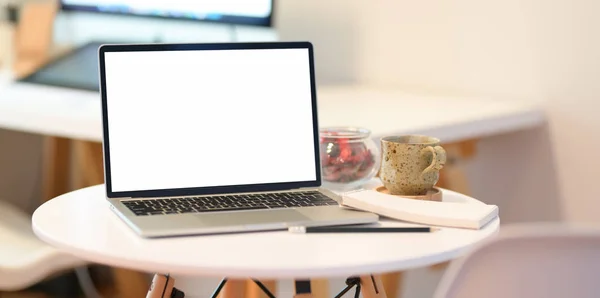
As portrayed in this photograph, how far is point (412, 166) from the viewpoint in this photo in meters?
1.25

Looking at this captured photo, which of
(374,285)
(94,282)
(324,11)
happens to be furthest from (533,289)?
(94,282)

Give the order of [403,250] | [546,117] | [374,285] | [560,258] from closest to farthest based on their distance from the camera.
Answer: [560,258], [403,250], [374,285], [546,117]

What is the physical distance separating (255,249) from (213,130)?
0.90 ft

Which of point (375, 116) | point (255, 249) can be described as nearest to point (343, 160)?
point (255, 249)

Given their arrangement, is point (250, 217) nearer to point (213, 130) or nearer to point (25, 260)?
point (213, 130)

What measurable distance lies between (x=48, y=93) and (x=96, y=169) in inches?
8.3

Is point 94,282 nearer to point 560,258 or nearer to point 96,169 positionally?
point 96,169

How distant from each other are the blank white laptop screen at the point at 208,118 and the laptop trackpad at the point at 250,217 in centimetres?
10

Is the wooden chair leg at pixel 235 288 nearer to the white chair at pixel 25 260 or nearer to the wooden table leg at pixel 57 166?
the white chair at pixel 25 260

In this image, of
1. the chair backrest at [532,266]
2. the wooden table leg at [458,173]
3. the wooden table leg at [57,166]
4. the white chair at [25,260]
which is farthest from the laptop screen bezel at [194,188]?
the wooden table leg at [57,166]

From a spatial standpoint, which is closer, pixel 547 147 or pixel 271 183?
pixel 271 183

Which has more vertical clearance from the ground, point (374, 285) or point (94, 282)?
point (374, 285)

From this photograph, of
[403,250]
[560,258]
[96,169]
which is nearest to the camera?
[560,258]

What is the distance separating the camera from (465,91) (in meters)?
2.17
